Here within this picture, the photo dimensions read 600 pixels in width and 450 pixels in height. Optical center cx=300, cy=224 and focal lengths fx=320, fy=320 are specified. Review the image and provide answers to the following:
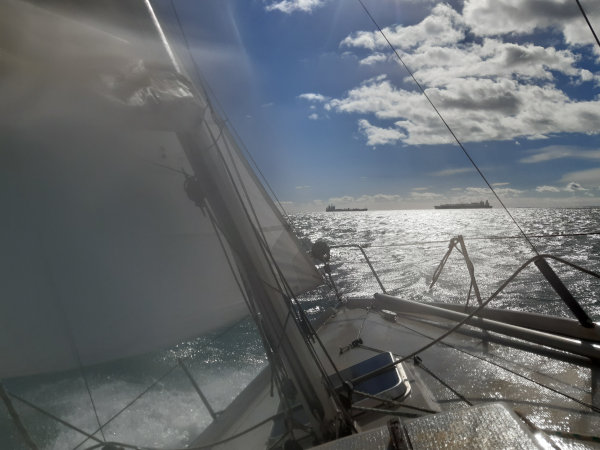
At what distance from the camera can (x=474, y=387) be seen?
3445 millimetres

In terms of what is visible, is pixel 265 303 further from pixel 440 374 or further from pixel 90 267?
pixel 440 374

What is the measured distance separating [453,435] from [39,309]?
3.66m

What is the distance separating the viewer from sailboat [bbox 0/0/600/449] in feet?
7.42

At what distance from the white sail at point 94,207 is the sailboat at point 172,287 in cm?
1

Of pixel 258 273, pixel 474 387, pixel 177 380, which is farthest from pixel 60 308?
pixel 177 380

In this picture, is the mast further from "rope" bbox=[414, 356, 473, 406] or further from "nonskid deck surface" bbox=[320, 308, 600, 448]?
"nonskid deck surface" bbox=[320, 308, 600, 448]

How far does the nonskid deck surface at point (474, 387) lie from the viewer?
2713mm

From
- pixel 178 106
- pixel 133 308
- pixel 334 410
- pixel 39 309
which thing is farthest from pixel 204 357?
pixel 178 106

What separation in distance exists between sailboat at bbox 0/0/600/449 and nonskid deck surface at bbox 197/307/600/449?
2 centimetres

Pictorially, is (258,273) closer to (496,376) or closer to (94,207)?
(94,207)

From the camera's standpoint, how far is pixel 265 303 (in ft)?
8.68

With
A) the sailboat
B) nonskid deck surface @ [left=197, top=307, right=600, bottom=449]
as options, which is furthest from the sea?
nonskid deck surface @ [left=197, top=307, right=600, bottom=449]

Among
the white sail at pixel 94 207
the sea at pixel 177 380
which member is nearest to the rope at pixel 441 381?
the sea at pixel 177 380

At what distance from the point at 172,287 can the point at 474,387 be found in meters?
3.71
